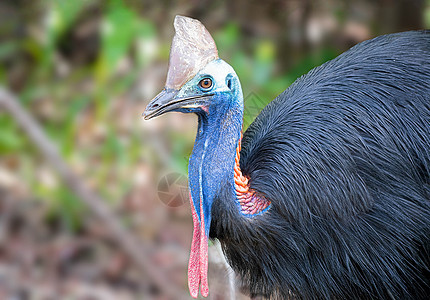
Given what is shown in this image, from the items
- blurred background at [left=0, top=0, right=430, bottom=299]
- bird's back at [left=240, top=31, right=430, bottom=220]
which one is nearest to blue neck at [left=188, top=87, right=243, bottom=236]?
bird's back at [left=240, top=31, right=430, bottom=220]

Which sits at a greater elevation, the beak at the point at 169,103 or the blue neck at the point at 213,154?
the beak at the point at 169,103

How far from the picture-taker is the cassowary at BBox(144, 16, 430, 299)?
6.19 feet

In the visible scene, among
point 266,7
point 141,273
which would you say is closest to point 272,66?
point 266,7

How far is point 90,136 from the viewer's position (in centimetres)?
363

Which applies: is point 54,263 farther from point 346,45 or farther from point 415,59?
point 346,45

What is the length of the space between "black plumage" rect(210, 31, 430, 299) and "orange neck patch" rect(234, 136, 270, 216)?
2 cm

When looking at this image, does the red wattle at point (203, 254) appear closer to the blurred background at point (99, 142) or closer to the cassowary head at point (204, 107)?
the cassowary head at point (204, 107)

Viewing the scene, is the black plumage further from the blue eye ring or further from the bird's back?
the blue eye ring

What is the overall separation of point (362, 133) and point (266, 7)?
2581mm

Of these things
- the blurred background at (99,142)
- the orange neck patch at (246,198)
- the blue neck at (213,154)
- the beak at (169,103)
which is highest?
the blurred background at (99,142)

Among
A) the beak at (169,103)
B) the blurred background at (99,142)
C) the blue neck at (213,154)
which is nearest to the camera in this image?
the beak at (169,103)

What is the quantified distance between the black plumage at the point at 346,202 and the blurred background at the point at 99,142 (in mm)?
881

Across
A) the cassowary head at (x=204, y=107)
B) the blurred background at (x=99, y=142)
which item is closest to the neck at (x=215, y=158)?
the cassowary head at (x=204, y=107)

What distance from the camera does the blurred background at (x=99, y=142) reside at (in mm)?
3232
